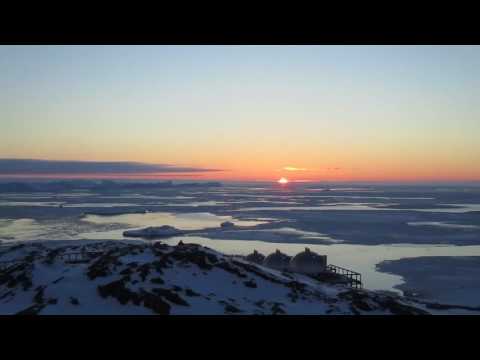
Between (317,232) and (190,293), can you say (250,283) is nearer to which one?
(190,293)

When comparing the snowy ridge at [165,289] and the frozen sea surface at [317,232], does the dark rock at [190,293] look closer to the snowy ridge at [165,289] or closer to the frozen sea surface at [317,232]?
the snowy ridge at [165,289]

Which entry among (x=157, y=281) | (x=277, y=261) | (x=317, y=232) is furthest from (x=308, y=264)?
(x=317, y=232)
